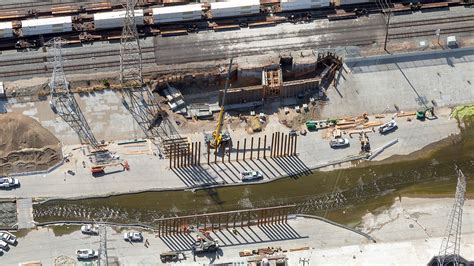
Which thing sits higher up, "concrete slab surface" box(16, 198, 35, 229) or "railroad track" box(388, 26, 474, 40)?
"railroad track" box(388, 26, 474, 40)

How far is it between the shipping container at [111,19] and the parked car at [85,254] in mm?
40983

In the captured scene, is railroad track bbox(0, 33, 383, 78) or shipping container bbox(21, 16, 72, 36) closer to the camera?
railroad track bbox(0, 33, 383, 78)

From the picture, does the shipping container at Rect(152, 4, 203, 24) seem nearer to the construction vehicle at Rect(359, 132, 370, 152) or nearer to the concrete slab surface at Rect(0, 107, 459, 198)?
the concrete slab surface at Rect(0, 107, 459, 198)

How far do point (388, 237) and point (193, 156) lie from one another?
1332 inches

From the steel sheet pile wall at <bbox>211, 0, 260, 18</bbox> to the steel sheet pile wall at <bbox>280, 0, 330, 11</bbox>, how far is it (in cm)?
495

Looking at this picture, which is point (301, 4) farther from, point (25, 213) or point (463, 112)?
point (25, 213)

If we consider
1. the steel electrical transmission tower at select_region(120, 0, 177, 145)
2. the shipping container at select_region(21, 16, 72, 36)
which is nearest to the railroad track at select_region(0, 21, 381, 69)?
the steel electrical transmission tower at select_region(120, 0, 177, 145)

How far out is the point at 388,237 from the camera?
11425 cm

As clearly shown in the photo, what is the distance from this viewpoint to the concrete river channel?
116m

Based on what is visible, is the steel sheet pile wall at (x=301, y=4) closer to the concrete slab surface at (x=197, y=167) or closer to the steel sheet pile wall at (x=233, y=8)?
the steel sheet pile wall at (x=233, y=8)

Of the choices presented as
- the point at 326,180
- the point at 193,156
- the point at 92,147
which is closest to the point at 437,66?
the point at 326,180

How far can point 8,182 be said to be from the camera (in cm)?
11631

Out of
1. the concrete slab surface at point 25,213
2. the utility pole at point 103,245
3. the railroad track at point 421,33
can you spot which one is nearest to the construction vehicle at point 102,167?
the utility pole at point 103,245

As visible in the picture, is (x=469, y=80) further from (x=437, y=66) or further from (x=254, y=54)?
(x=254, y=54)
